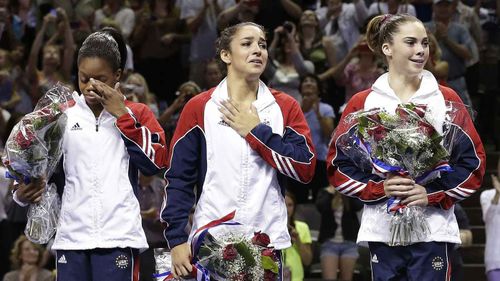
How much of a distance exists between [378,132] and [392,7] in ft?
24.9

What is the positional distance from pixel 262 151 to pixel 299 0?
→ 355 inches

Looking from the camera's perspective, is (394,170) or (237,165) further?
(237,165)

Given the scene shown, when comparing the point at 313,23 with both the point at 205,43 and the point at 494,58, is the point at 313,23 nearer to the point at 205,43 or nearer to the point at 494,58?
the point at 205,43

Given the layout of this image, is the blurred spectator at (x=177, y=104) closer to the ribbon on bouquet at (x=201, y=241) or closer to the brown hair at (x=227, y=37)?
the brown hair at (x=227, y=37)

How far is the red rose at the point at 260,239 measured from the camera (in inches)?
252

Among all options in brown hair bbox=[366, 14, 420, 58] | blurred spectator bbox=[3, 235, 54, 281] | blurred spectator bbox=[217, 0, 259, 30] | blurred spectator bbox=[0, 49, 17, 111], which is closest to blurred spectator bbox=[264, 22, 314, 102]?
blurred spectator bbox=[217, 0, 259, 30]

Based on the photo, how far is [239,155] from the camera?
21.8 feet

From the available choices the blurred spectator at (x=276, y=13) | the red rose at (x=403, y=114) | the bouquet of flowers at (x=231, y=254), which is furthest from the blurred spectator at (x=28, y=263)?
the blurred spectator at (x=276, y=13)

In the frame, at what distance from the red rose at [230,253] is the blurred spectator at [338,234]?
475cm

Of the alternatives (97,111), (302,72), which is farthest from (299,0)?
(97,111)

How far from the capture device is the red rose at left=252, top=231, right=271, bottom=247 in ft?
21.0

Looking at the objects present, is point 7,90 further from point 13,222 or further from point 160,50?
point 13,222

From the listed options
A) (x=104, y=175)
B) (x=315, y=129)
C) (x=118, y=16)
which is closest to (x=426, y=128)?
(x=104, y=175)

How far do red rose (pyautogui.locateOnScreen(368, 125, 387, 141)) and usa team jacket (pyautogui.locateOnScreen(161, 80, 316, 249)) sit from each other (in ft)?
1.22
